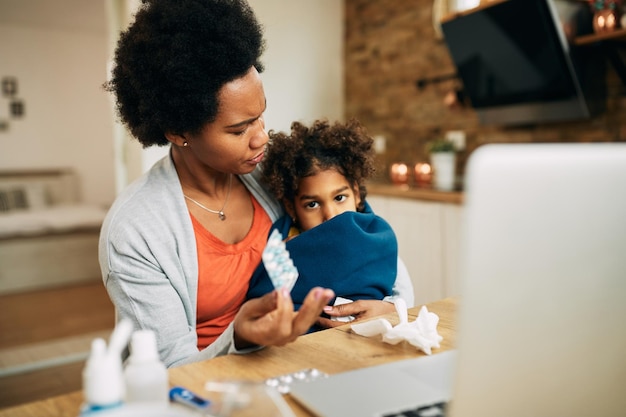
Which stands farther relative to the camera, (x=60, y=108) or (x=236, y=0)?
(x=60, y=108)

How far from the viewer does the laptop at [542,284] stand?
518 mm

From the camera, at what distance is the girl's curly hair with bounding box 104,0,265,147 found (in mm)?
1206

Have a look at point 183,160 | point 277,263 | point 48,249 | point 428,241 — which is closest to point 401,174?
point 428,241

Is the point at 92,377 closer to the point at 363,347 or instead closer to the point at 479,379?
the point at 479,379

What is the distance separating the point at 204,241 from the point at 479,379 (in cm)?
88

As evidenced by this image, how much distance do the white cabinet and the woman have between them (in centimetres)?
178

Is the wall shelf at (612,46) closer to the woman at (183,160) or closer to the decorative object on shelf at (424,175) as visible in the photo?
the decorative object on shelf at (424,175)

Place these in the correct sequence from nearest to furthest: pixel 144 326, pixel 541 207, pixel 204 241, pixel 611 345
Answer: pixel 541 207 < pixel 611 345 < pixel 144 326 < pixel 204 241

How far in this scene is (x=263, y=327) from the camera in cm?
88

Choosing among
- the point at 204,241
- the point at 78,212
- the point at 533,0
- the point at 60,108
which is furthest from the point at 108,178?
the point at 204,241

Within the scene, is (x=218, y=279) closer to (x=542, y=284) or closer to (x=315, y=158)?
(x=315, y=158)

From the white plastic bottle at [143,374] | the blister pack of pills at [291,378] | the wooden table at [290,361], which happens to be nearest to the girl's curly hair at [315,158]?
the wooden table at [290,361]

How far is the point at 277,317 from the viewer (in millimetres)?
853

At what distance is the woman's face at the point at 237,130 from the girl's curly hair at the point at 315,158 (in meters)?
0.19
